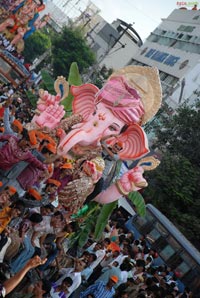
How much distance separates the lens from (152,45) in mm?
34438

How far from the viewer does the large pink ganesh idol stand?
22.4ft

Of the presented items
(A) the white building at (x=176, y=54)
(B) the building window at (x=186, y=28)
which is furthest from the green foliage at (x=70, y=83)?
(B) the building window at (x=186, y=28)

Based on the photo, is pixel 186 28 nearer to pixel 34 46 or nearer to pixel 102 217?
pixel 34 46

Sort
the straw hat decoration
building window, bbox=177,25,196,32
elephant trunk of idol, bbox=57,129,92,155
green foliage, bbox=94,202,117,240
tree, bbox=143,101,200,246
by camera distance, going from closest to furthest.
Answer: elephant trunk of idol, bbox=57,129,92,155 < the straw hat decoration < green foliage, bbox=94,202,117,240 < tree, bbox=143,101,200,246 < building window, bbox=177,25,196,32

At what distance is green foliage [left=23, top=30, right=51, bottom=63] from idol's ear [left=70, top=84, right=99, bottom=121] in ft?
123

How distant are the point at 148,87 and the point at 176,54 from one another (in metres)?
24.2

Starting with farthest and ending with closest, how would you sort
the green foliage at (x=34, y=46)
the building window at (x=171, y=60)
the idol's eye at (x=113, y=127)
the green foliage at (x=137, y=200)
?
1. the green foliage at (x=34, y=46)
2. the building window at (x=171, y=60)
3. the green foliage at (x=137, y=200)
4. the idol's eye at (x=113, y=127)

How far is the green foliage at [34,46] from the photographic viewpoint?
43406 mm

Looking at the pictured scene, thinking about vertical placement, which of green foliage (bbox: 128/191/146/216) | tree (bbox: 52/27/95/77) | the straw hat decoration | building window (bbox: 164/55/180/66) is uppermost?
building window (bbox: 164/55/180/66)

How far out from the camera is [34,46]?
144 ft

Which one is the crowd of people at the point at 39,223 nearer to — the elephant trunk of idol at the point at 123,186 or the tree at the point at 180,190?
the elephant trunk of idol at the point at 123,186

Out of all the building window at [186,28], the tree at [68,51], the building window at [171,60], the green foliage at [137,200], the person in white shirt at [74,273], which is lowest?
the person in white shirt at [74,273]

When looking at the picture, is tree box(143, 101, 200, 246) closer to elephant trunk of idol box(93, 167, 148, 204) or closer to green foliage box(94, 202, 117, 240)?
green foliage box(94, 202, 117, 240)

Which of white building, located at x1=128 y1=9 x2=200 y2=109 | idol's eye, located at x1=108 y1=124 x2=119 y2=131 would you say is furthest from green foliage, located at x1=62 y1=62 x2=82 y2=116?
white building, located at x1=128 y1=9 x2=200 y2=109
